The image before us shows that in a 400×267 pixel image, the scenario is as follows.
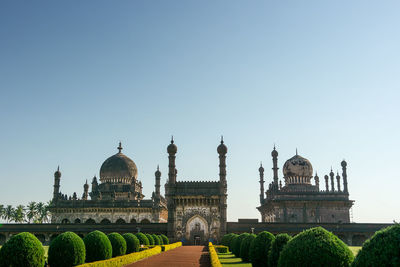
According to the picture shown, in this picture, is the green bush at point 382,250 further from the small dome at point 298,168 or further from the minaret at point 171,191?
the small dome at point 298,168

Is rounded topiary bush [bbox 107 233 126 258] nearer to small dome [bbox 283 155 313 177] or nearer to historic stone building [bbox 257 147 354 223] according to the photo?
historic stone building [bbox 257 147 354 223]

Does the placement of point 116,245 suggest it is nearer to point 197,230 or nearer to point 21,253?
point 21,253

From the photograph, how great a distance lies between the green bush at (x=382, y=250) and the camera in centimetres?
689

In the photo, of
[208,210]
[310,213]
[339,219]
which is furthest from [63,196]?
[339,219]

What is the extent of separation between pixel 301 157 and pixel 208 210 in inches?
716

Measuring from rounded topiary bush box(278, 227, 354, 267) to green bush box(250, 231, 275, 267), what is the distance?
716 centimetres

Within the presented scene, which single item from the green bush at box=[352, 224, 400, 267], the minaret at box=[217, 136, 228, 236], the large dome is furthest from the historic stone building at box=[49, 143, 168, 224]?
the green bush at box=[352, 224, 400, 267]

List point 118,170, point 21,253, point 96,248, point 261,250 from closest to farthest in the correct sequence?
1. point 21,253
2. point 261,250
3. point 96,248
4. point 118,170

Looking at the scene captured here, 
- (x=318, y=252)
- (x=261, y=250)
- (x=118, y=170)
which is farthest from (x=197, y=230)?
(x=318, y=252)

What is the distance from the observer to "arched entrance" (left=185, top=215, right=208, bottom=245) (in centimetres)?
4338

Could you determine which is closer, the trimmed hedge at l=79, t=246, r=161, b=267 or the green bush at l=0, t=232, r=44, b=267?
the green bush at l=0, t=232, r=44, b=267

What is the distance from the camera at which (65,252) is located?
1773 centimetres

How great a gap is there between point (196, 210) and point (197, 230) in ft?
7.09

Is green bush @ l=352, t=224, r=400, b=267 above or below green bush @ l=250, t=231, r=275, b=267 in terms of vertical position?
above
